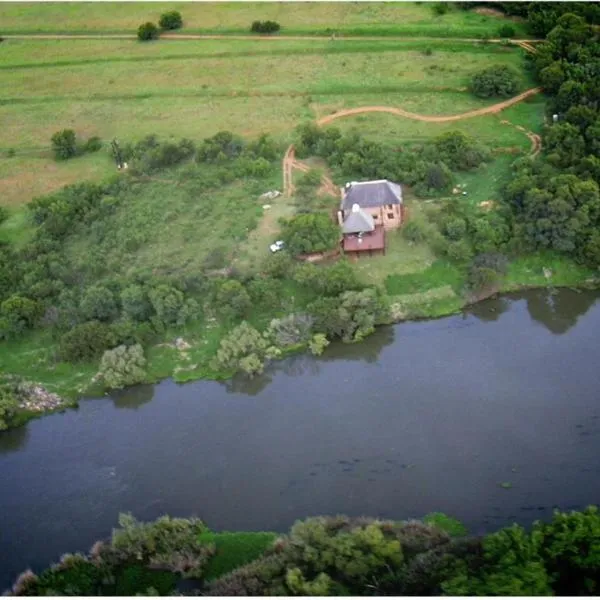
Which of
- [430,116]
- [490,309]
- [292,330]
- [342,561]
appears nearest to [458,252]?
[490,309]

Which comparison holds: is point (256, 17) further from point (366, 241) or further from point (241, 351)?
point (241, 351)

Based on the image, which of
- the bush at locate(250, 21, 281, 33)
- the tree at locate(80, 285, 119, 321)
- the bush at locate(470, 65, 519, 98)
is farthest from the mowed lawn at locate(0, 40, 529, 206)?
the tree at locate(80, 285, 119, 321)

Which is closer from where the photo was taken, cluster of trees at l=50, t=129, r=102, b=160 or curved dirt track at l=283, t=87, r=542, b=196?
curved dirt track at l=283, t=87, r=542, b=196

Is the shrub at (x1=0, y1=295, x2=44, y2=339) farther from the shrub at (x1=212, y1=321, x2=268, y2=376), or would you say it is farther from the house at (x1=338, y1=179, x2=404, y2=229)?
the house at (x1=338, y1=179, x2=404, y2=229)

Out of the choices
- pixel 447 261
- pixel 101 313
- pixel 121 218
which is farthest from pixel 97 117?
pixel 447 261

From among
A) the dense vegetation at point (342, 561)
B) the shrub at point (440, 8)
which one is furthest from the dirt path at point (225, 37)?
the dense vegetation at point (342, 561)

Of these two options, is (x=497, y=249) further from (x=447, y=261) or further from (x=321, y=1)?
(x=321, y=1)

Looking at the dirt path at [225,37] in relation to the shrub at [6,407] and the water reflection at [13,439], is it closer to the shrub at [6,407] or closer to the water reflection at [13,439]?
the shrub at [6,407]
